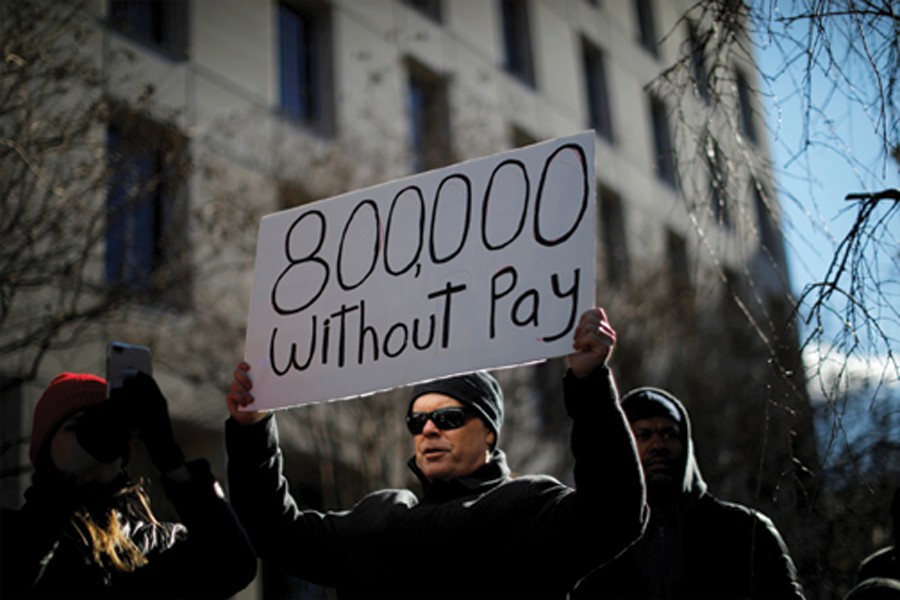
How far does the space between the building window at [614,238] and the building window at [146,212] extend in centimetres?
652

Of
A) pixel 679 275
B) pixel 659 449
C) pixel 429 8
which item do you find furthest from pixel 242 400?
pixel 429 8

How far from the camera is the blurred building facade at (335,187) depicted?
9.35m

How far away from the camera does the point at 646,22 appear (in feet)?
79.8

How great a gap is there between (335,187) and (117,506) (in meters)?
8.44

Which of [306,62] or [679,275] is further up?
[306,62]

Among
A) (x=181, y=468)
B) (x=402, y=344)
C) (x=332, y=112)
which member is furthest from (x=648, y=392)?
(x=332, y=112)

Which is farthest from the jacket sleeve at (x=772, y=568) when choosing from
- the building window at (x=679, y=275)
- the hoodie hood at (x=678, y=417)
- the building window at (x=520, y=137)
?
the building window at (x=520, y=137)

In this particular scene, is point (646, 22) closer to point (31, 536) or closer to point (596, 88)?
point (596, 88)

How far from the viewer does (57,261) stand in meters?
7.17

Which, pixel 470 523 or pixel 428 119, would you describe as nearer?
pixel 470 523

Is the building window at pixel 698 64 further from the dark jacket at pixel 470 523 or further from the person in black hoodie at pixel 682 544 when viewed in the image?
the dark jacket at pixel 470 523

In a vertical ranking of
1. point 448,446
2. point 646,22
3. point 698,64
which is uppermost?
point 646,22

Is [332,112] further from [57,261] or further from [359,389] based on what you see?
[359,389]

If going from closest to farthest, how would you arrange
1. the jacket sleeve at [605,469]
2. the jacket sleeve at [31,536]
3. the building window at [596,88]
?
1. the jacket sleeve at [31,536]
2. the jacket sleeve at [605,469]
3. the building window at [596,88]
